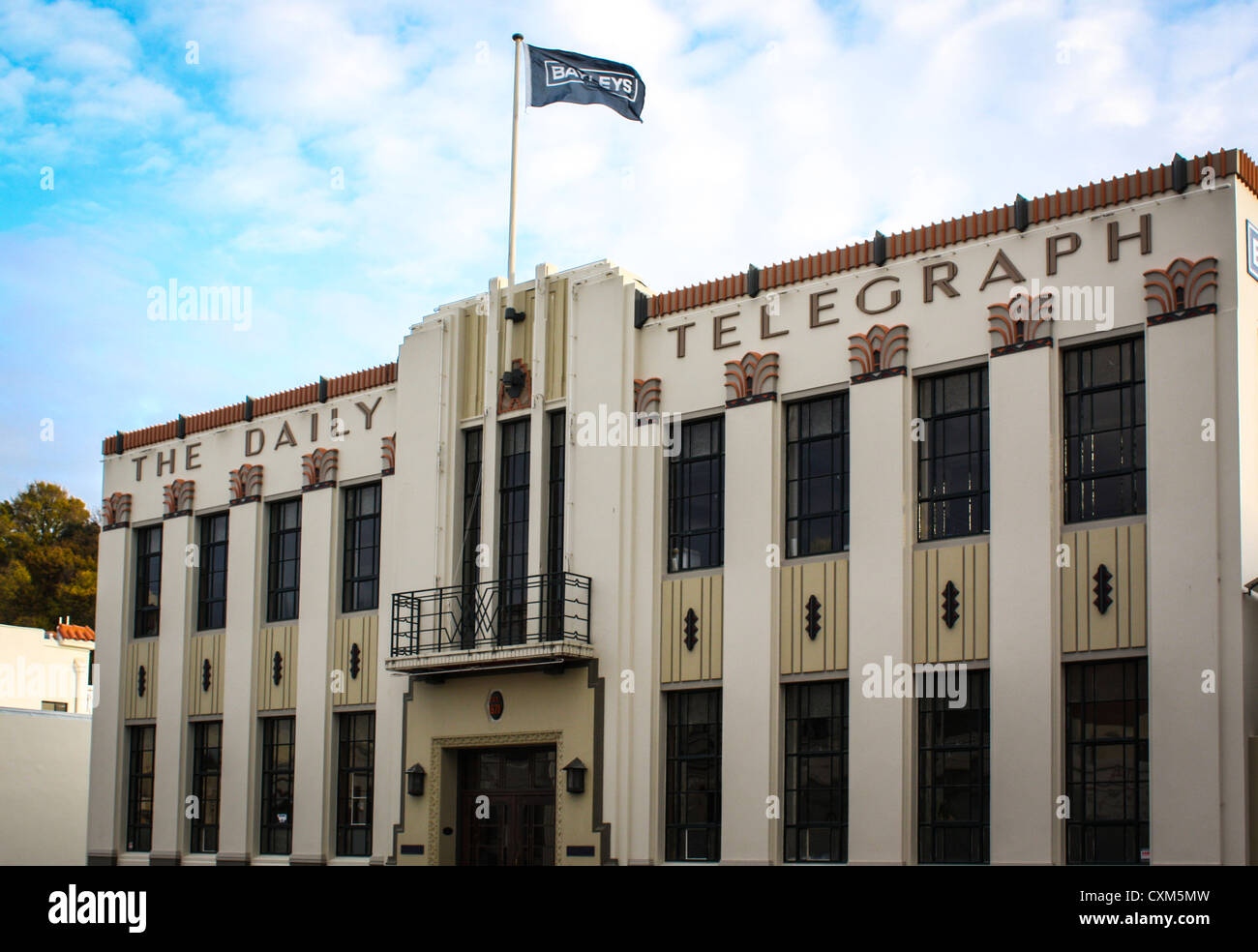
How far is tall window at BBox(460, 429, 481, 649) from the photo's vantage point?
21.9 meters

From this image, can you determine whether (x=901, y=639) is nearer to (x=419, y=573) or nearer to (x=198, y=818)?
(x=419, y=573)

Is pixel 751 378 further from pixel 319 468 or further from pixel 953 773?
pixel 319 468

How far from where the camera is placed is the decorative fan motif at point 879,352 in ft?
60.2

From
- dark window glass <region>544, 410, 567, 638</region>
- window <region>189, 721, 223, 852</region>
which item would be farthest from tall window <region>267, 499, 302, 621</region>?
dark window glass <region>544, 410, 567, 638</region>

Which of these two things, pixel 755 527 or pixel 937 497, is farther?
pixel 755 527

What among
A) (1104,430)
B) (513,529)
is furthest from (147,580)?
(1104,430)

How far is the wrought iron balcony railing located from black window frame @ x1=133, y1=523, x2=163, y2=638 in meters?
6.93

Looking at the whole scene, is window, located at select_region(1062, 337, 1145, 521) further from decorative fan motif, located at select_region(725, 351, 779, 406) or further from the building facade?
decorative fan motif, located at select_region(725, 351, 779, 406)

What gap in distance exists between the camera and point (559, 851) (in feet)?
66.4

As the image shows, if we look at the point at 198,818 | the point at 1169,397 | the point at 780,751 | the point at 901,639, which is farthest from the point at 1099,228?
the point at 198,818

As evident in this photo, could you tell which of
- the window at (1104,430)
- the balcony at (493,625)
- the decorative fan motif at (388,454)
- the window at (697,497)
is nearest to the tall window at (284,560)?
the decorative fan motif at (388,454)

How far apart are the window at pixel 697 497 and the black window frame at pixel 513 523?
2.55m

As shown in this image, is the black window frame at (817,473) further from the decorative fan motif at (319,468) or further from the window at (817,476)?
the decorative fan motif at (319,468)
